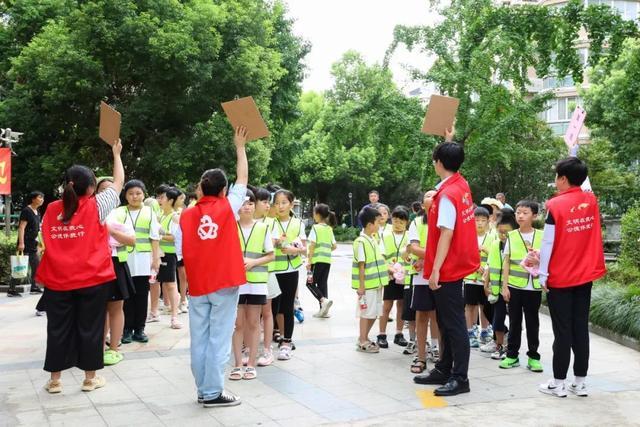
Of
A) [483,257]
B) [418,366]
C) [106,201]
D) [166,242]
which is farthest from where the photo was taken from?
[166,242]

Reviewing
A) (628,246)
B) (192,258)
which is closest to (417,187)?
(628,246)

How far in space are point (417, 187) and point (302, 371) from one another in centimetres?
4121

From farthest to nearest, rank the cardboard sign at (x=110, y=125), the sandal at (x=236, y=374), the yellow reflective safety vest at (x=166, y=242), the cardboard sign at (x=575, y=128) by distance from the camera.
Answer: the yellow reflective safety vest at (x=166, y=242) → the cardboard sign at (x=575, y=128) → the sandal at (x=236, y=374) → the cardboard sign at (x=110, y=125)

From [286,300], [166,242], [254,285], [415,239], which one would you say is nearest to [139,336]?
[166,242]

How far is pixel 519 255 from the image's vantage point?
21.1 ft

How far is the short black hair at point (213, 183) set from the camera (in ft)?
16.5

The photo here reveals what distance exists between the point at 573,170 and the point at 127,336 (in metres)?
5.26

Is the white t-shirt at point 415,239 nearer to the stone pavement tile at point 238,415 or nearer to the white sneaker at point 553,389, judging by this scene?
the white sneaker at point 553,389

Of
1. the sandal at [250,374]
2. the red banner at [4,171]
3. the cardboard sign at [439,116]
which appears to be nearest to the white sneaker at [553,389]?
the cardboard sign at [439,116]

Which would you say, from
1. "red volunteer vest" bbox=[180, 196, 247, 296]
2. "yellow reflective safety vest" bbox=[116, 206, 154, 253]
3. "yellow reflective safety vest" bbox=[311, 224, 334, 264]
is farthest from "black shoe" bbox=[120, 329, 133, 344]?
"red volunteer vest" bbox=[180, 196, 247, 296]

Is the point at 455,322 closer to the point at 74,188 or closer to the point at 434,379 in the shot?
the point at 434,379

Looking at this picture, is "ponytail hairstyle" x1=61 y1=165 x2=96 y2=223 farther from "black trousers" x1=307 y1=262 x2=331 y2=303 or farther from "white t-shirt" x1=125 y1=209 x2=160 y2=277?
"black trousers" x1=307 y1=262 x2=331 y2=303

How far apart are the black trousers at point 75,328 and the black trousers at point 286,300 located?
2.07 metres

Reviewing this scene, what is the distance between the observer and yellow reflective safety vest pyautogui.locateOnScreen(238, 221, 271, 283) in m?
5.94
